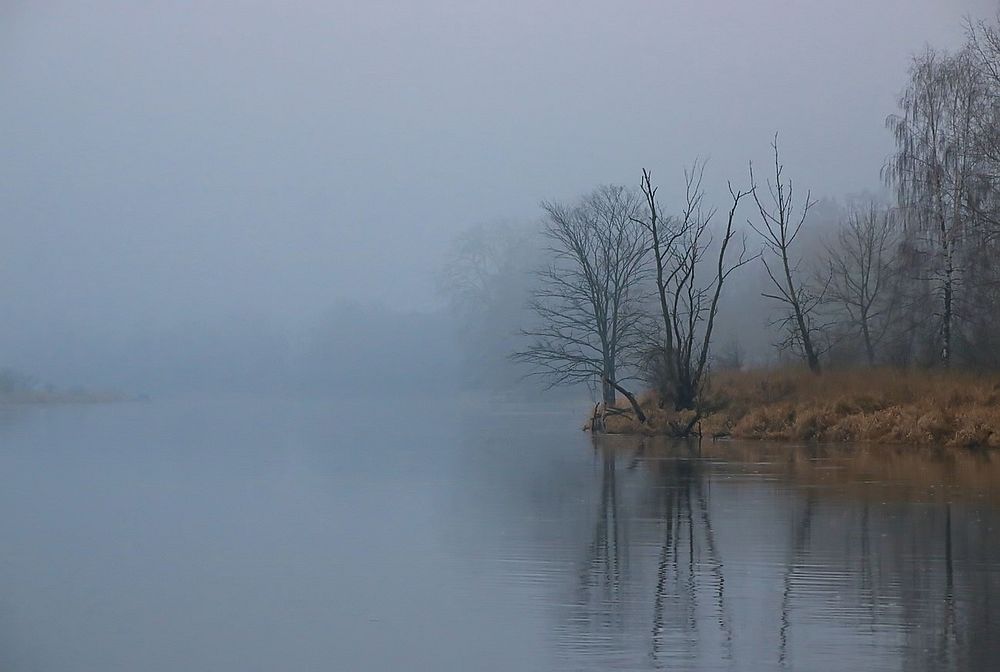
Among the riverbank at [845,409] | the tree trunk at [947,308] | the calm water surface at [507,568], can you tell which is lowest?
the calm water surface at [507,568]

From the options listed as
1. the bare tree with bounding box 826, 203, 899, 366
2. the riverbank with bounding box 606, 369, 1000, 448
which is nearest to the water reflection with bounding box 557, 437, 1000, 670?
the riverbank with bounding box 606, 369, 1000, 448

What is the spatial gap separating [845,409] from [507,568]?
2060 cm

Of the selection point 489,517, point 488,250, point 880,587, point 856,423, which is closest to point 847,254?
point 856,423

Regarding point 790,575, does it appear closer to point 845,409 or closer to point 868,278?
point 845,409

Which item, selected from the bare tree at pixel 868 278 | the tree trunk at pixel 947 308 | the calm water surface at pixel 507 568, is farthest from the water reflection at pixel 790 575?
the bare tree at pixel 868 278

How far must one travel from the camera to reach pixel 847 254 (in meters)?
51.6

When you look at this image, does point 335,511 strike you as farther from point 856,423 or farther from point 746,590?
point 856,423

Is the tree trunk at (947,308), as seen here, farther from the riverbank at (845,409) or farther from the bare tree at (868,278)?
the riverbank at (845,409)

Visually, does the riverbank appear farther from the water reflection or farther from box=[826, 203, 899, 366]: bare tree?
the water reflection

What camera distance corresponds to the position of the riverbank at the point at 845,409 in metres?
25.2

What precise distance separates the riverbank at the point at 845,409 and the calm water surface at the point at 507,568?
15.1 ft

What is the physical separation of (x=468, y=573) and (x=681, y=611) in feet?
8.03

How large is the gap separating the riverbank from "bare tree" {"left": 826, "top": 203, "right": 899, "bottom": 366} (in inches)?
206

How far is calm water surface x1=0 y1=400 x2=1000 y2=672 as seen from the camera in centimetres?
728
